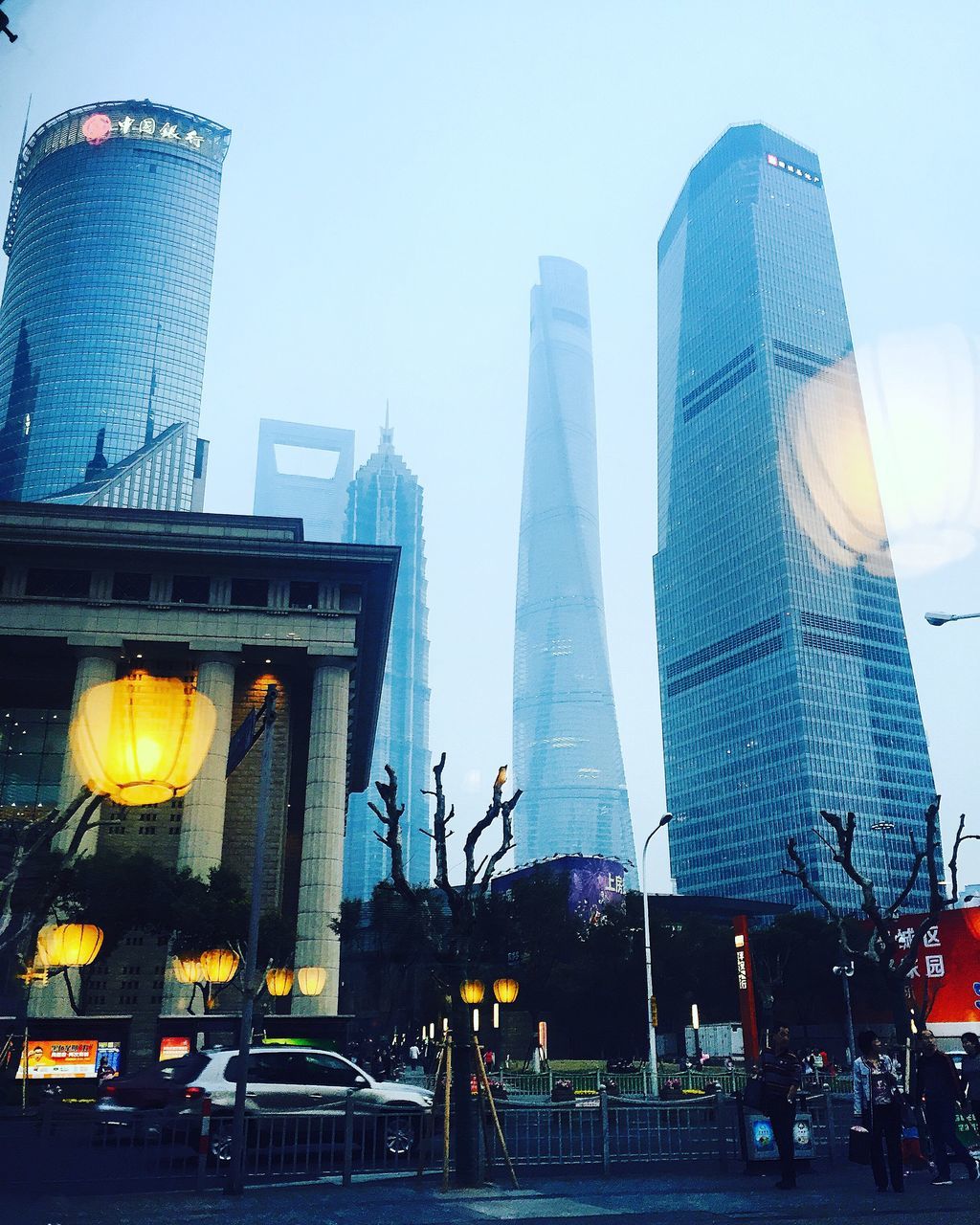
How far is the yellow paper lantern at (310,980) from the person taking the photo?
46.4 metres

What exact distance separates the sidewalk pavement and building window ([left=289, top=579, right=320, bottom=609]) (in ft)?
137

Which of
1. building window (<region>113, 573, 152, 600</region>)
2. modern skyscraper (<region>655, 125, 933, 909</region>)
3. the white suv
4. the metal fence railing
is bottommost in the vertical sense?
the metal fence railing

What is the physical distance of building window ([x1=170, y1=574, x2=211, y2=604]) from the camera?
5525 centimetres

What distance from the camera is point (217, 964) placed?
40344mm

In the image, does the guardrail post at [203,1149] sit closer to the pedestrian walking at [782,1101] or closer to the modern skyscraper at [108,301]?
the pedestrian walking at [782,1101]

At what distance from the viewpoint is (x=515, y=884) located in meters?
76.0

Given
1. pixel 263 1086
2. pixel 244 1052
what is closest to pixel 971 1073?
pixel 244 1052

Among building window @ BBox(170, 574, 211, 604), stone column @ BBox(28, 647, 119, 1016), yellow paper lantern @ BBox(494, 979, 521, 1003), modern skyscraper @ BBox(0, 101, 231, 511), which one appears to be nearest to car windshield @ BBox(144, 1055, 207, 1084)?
yellow paper lantern @ BBox(494, 979, 521, 1003)

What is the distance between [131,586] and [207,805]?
12402mm

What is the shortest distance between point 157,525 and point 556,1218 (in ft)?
174

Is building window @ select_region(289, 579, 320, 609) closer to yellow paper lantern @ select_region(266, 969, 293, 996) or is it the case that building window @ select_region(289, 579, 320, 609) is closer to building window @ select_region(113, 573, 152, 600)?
building window @ select_region(113, 573, 152, 600)

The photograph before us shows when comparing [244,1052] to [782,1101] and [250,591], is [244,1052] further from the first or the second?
[250,591]

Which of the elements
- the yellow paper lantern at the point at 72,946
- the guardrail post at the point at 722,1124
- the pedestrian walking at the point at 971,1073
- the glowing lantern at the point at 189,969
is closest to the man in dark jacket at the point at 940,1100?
the pedestrian walking at the point at 971,1073

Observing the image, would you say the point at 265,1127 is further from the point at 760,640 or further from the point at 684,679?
the point at 684,679
